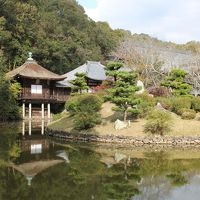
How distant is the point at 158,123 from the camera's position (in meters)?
21.3

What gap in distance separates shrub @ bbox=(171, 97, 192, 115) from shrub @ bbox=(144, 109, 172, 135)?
334cm

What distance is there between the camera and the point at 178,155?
58.5 ft

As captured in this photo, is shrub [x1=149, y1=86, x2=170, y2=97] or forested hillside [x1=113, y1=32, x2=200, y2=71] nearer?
shrub [x1=149, y1=86, x2=170, y2=97]

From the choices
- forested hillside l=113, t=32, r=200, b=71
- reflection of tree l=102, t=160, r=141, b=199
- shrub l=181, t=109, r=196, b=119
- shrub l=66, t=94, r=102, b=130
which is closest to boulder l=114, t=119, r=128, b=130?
shrub l=66, t=94, r=102, b=130

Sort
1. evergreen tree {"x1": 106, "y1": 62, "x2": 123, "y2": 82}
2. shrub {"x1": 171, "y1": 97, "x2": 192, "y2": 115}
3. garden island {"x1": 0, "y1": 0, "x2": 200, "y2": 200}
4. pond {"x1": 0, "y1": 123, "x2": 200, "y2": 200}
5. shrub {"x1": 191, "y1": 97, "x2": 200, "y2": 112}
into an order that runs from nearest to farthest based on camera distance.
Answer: pond {"x1": 0, "y1": 123, "x2": 200, "y2": 200}
garden island {"x1": 0, "y1": 0, "x2": 200, "y2": 200}
evergreen tree {"x1": 106, "y1": 62, "x2": 123, "y2": 82}
shrub {"x1": 171, "y1": 97, "x2": 192, "y2": 115}
shrub {"x1": 191, "y1": 97, "x2": 200, "y2": 112}

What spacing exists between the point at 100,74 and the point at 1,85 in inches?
467

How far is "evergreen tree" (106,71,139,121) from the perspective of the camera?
22536mm

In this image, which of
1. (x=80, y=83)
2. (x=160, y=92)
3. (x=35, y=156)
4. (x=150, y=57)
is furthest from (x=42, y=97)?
(x=35, y=156)

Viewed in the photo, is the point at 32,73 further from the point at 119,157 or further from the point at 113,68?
the point at 119,157

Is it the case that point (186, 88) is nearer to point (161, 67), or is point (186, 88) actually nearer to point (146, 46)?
point (161, 67)

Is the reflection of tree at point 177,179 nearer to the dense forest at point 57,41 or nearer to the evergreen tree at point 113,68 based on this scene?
the evergreen tree at point 113,68

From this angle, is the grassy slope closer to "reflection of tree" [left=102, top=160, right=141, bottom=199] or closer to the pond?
A: the pond

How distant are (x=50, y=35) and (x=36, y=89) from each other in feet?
49.0

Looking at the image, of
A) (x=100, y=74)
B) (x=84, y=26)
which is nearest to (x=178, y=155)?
(x=100, y=74)
